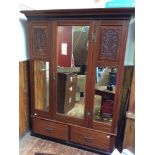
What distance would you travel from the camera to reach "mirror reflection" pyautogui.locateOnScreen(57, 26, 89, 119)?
2004 mm

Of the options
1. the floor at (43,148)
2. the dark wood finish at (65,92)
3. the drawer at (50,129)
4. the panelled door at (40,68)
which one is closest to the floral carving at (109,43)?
the dark wood finish at (65,92)

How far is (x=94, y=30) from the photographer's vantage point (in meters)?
1.89

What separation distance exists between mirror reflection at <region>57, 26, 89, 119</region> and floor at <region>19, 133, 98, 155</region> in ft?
1.52

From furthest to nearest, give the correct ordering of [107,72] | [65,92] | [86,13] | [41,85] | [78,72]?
[41,85], [65,92], [78,72], [107,72], [86,13]

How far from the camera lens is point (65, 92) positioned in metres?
2.25

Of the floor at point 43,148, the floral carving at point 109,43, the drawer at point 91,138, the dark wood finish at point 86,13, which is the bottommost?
the floor at point 43,148

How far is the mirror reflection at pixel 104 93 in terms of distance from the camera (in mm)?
1969

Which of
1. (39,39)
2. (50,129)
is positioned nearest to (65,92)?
(50,129)

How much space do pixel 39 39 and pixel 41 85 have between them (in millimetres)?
628

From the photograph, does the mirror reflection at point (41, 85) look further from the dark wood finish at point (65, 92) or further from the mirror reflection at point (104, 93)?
the mirror reflection at point (104, 93)

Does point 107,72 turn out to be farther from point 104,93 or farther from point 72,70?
point 72,70

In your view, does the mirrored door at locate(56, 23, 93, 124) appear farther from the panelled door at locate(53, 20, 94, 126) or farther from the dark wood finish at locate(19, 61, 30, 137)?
the dark wood finish at locate(19, 61, 30, 137)
